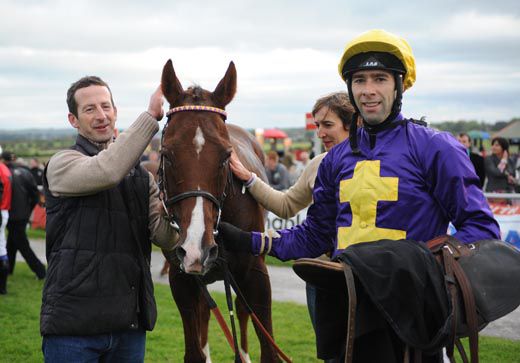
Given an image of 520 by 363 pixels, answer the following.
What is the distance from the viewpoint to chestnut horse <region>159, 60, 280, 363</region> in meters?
2.82

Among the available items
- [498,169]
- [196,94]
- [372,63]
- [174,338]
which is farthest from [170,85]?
[498,169]

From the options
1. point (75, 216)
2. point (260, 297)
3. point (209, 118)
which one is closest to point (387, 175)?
point (209, 118)

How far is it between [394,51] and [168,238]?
143cm

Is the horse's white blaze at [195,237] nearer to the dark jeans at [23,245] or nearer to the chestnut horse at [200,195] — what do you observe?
the chestnut horse at [200,195]

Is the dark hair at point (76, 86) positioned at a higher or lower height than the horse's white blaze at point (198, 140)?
higher

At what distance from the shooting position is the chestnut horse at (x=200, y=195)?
2816 millimetres

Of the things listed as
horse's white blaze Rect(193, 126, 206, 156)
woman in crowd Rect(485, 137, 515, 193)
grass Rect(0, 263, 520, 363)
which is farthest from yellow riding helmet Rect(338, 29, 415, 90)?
woman in crowd Rect(485, 137, 515, 193)

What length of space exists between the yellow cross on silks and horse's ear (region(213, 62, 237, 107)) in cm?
106

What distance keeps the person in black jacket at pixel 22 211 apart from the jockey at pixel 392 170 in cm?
781

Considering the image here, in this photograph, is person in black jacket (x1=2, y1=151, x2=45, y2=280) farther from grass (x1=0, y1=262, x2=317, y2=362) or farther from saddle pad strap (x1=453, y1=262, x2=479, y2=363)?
saddle pad strap (x1=453, y1=262, x2=479, y2=363)

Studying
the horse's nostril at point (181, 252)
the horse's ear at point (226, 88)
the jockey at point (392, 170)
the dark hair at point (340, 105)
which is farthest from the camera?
the dark hair at point (340, 105)

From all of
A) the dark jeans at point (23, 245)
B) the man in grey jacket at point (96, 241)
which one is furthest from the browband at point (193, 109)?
the dark jeans at point (23, 245)

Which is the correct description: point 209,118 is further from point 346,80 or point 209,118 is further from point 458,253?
point 458,253

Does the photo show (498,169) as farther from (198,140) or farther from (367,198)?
(367,198)
